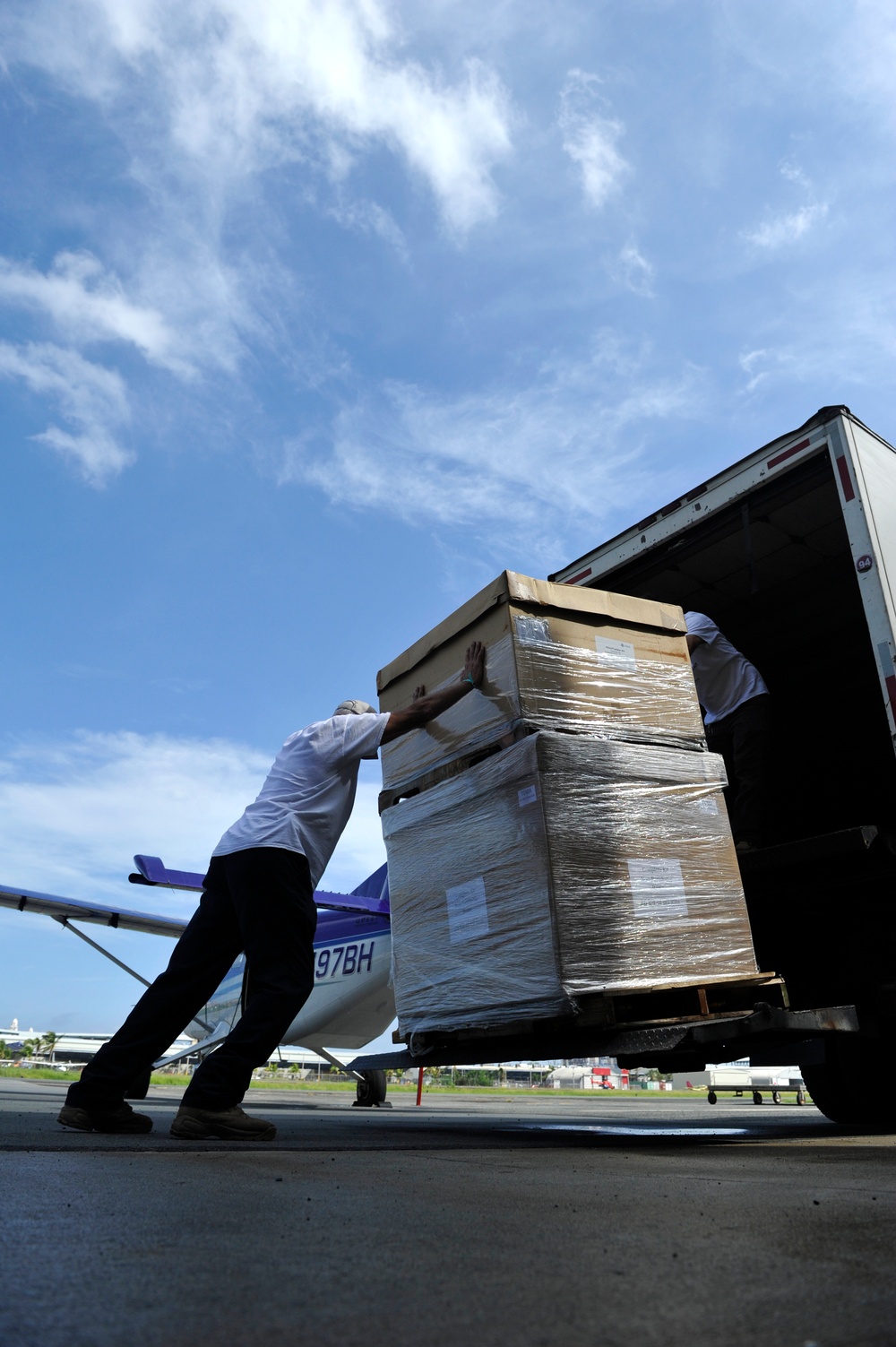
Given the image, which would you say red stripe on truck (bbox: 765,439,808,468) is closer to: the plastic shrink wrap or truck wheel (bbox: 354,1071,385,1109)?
the plastic shrink wrap

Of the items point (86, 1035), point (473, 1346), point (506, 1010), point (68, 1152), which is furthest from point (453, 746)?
point (86, 1035)

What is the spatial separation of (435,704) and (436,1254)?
2721mm

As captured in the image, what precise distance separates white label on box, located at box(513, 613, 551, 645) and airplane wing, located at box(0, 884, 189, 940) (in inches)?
378

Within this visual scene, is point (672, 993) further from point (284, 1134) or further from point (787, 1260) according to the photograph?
point (787, 1260)

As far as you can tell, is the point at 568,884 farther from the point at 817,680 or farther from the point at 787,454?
the point at 817,680

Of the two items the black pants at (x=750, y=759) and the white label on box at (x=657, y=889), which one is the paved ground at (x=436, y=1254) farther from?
the black pants at (x=750, y=759)

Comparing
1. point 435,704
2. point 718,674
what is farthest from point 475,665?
point 718,674

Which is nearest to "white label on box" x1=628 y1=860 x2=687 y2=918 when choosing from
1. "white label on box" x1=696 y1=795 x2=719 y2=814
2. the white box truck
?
"white label on box" x1=696 y1=795 x2=719 y2=814

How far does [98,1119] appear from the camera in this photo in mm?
3406

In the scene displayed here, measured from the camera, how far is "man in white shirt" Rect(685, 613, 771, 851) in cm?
520

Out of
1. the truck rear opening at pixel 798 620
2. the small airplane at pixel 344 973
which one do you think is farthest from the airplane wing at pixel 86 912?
the truck rear opening at pixel 798 620

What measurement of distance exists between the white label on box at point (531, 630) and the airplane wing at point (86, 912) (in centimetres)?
960

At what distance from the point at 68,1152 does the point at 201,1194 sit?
1.00 metres

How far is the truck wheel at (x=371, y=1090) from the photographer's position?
444 inches
